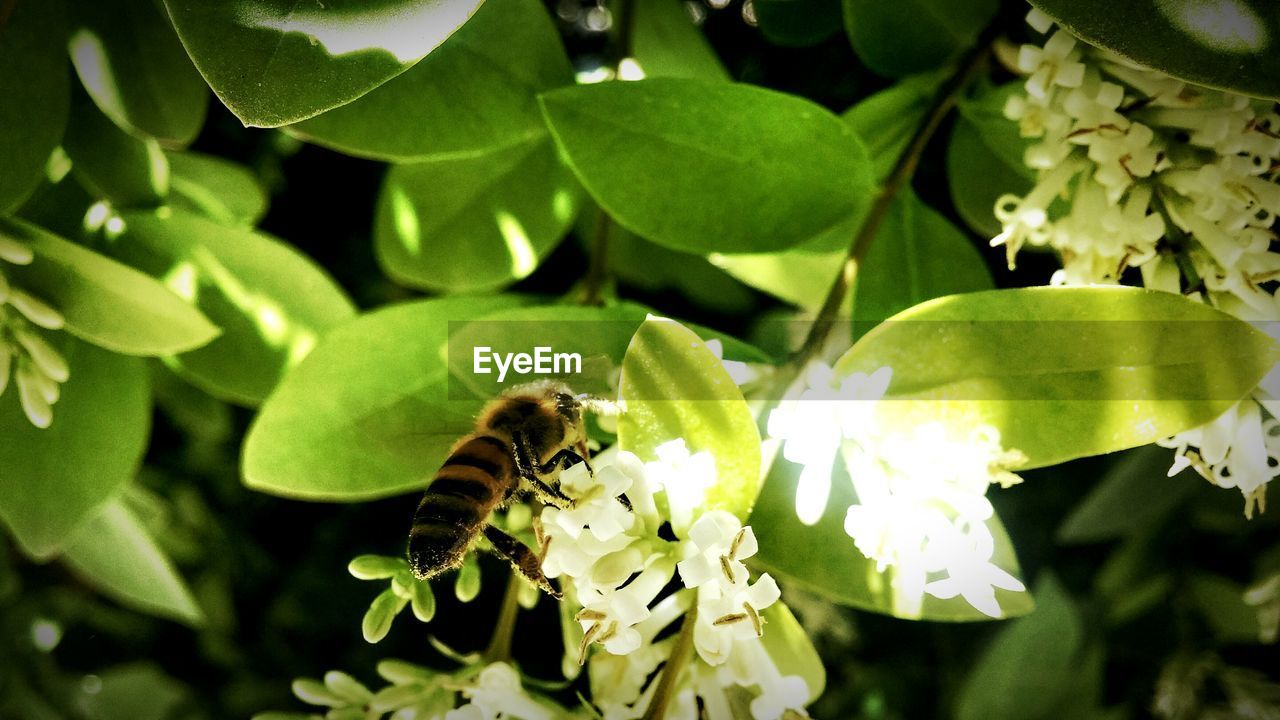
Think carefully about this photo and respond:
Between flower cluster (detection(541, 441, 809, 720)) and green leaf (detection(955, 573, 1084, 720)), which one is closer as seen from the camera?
flower cluster (detection(541, 441, 809, 720))

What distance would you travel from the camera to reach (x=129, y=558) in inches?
39.7

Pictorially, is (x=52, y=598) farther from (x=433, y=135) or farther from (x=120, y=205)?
(x=433, y=135)

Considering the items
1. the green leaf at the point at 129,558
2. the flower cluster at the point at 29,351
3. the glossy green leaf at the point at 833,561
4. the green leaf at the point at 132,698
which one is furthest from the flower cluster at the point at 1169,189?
the green leaf at the point at 132,698

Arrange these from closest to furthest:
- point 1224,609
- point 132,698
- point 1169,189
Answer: point 1169,189 → point 1224,609 → point 132,698

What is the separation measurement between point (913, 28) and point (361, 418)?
58 cm

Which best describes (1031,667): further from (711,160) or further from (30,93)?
(30,93)

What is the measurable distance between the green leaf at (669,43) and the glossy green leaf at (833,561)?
1.56ft

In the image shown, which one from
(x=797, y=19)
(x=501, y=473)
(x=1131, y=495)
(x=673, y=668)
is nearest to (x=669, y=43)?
(x=797, y=19)

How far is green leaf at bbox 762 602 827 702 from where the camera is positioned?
0.63 meters

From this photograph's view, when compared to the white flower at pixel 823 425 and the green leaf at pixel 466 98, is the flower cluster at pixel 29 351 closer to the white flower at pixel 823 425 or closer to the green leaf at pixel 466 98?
the green leaf at pixel 466 98

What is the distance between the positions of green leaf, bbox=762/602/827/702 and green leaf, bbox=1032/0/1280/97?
0.43 metres

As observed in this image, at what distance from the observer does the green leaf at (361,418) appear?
710 millimetres

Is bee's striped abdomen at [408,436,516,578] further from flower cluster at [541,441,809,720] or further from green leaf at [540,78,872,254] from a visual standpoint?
green leaf at [540,78,872,254]

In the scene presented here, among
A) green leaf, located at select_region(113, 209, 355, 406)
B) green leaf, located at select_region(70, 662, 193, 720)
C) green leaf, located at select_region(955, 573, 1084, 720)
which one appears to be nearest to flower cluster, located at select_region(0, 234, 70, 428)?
green leaf, located at select_region(113, 209, 355, 406)
